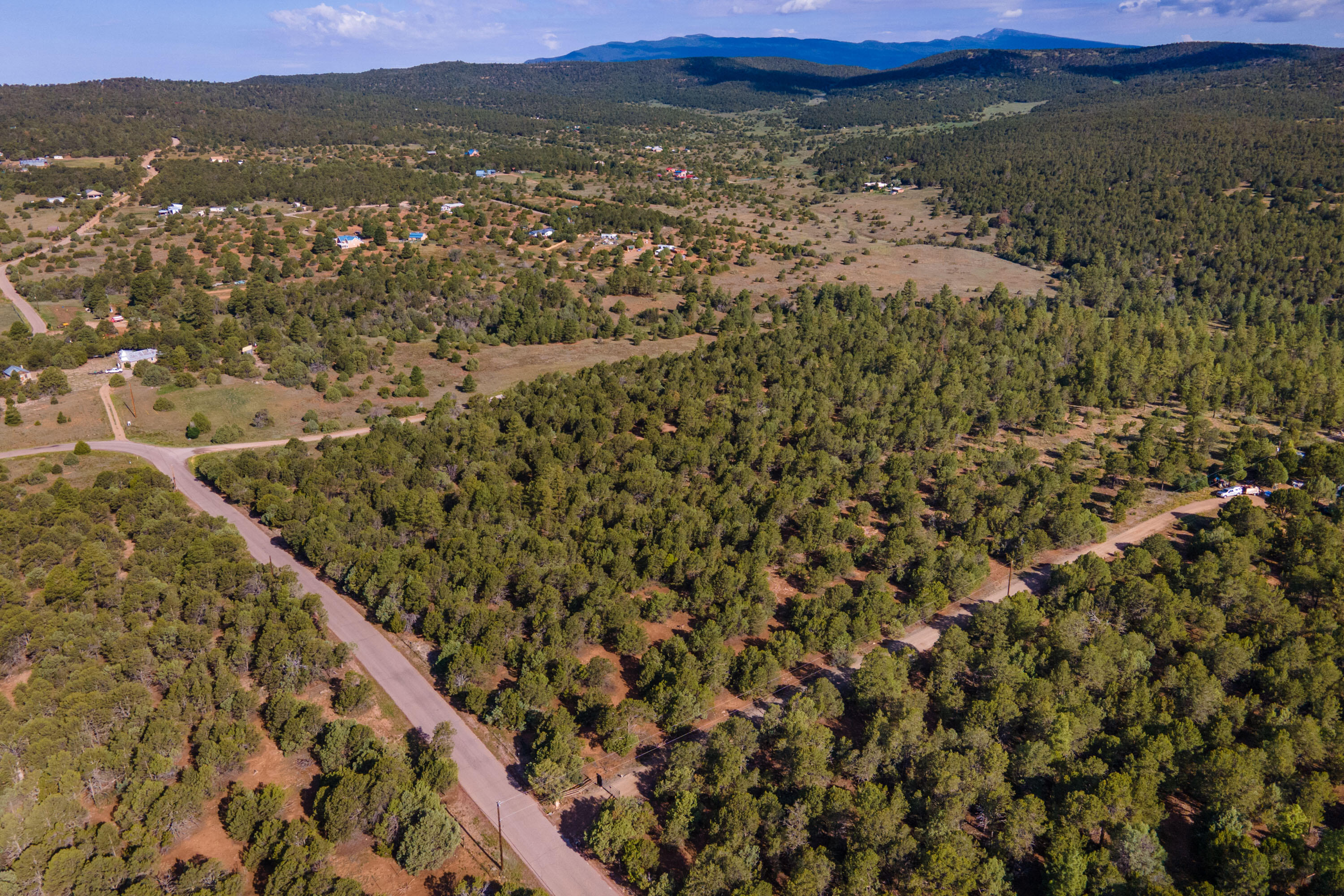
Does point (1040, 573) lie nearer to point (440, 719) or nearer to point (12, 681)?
point (440, 719)

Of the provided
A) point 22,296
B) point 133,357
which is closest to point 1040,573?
point 133,357

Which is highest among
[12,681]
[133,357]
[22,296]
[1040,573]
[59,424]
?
[22,296]

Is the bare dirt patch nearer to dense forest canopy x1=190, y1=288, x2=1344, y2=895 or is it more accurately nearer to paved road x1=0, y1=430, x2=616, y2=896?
paved road x1=0, y1=430, x2=616, y2=896

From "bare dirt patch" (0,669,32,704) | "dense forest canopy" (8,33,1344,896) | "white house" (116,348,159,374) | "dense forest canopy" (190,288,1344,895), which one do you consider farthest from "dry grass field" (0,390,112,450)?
"bare dirt patch" (0,669,32,704)

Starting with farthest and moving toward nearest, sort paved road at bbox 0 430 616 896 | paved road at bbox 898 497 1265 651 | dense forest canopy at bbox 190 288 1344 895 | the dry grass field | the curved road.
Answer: the curved road, the dry grass field, paved road at bbox 898 497 1265 651, dense forest canopy at bbox 190 288 1344 895, paved road at bbox 0 430 616 896

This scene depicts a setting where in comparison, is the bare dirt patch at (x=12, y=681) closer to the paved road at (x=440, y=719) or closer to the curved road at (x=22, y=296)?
the paved road at (x=440, y=719)
